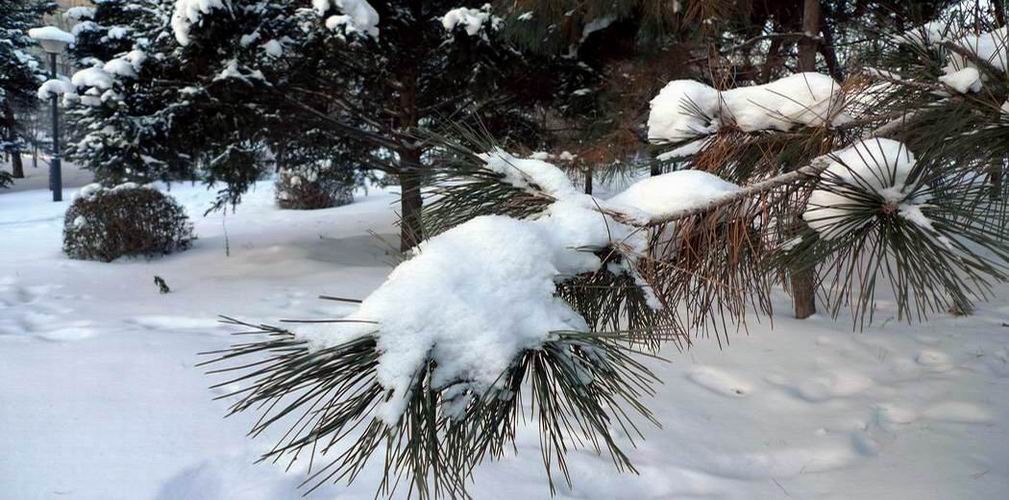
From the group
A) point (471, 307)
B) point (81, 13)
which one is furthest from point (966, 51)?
point (81, 13)

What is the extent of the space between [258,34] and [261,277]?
7.25ft

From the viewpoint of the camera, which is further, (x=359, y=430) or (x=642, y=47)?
(x=642, y=47)

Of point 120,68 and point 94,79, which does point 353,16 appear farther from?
point 94,79

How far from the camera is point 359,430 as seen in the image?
2.83 metres

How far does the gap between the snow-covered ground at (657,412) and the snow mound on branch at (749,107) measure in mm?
856

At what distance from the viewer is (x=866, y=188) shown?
3.24 ft

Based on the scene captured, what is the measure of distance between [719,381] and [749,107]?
238 centimetres

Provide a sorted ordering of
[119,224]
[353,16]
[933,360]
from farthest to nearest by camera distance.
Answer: [119,224]
[353,16]
[933,360]

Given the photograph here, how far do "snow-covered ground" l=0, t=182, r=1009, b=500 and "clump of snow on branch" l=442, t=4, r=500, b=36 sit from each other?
7.87 ft

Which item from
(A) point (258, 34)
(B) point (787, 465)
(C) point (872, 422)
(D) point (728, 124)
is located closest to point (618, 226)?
(D) point (728, 124)

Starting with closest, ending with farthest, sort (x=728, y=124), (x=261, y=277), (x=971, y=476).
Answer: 1. (x=728, y=124)
2. (x=971, y=476)
3. (x=261, y=277)

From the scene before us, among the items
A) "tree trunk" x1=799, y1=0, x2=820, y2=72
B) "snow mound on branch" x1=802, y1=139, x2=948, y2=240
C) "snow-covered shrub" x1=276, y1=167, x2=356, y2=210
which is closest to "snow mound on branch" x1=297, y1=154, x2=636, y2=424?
"snow mound on branch" x1=802, y1=139, x2=948, y2=240

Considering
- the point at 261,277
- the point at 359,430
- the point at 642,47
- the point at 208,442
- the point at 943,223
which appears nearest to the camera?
the point at 943,223

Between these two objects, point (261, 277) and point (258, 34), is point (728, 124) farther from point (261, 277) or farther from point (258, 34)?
point (261, 277)
